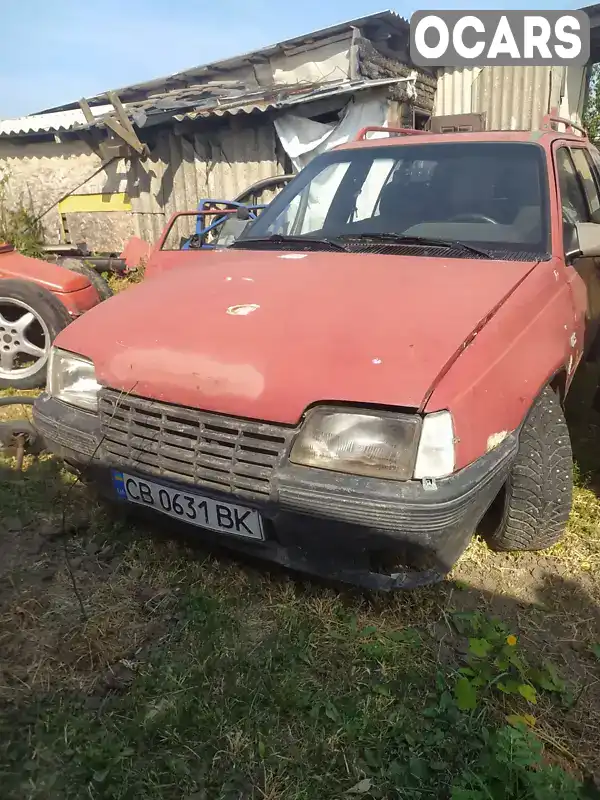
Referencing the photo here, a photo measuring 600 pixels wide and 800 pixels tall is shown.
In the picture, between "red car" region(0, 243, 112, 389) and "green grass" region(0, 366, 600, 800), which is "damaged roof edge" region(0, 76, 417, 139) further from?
"green grass" region(0, 366, 600, 800)

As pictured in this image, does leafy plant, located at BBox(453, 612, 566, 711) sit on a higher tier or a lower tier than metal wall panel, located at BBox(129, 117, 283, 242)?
lower

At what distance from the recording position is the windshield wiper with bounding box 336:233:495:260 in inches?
103

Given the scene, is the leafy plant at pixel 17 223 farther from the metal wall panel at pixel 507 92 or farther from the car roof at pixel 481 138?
the car roof at pixel 481 138

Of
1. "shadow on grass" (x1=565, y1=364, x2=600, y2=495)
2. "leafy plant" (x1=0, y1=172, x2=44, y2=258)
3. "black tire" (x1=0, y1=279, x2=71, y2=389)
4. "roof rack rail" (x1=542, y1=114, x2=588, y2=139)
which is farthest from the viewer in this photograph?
"leafy plant" (x1=0, y1=172, x2=44, y2=258)

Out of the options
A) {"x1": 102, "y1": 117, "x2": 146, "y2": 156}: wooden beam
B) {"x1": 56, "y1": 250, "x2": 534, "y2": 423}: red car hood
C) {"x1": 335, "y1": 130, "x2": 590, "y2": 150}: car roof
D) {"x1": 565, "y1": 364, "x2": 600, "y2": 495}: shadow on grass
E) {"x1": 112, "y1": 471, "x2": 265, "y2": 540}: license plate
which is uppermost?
{"x1": 102, "y1": 117, "x2": 146, "y2": 156}: wooden beam

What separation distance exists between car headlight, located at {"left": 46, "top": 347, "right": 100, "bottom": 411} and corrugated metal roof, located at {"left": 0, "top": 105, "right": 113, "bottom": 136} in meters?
8.37

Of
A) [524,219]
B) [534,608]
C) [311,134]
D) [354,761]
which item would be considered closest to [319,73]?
[311,134]

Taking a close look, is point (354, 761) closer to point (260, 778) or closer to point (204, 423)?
point (260, 778)

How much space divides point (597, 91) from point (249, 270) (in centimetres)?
1280

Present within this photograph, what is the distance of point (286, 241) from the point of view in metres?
3.00

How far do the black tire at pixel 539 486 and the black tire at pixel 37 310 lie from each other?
10.7ft

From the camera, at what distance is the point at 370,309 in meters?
2.20

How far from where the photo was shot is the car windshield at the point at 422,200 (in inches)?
108

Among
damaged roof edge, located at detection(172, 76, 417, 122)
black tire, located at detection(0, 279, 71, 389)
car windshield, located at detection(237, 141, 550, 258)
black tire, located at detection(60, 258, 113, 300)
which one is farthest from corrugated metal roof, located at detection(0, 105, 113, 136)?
car windshield, located at detection(237, 141, 550, 258)
